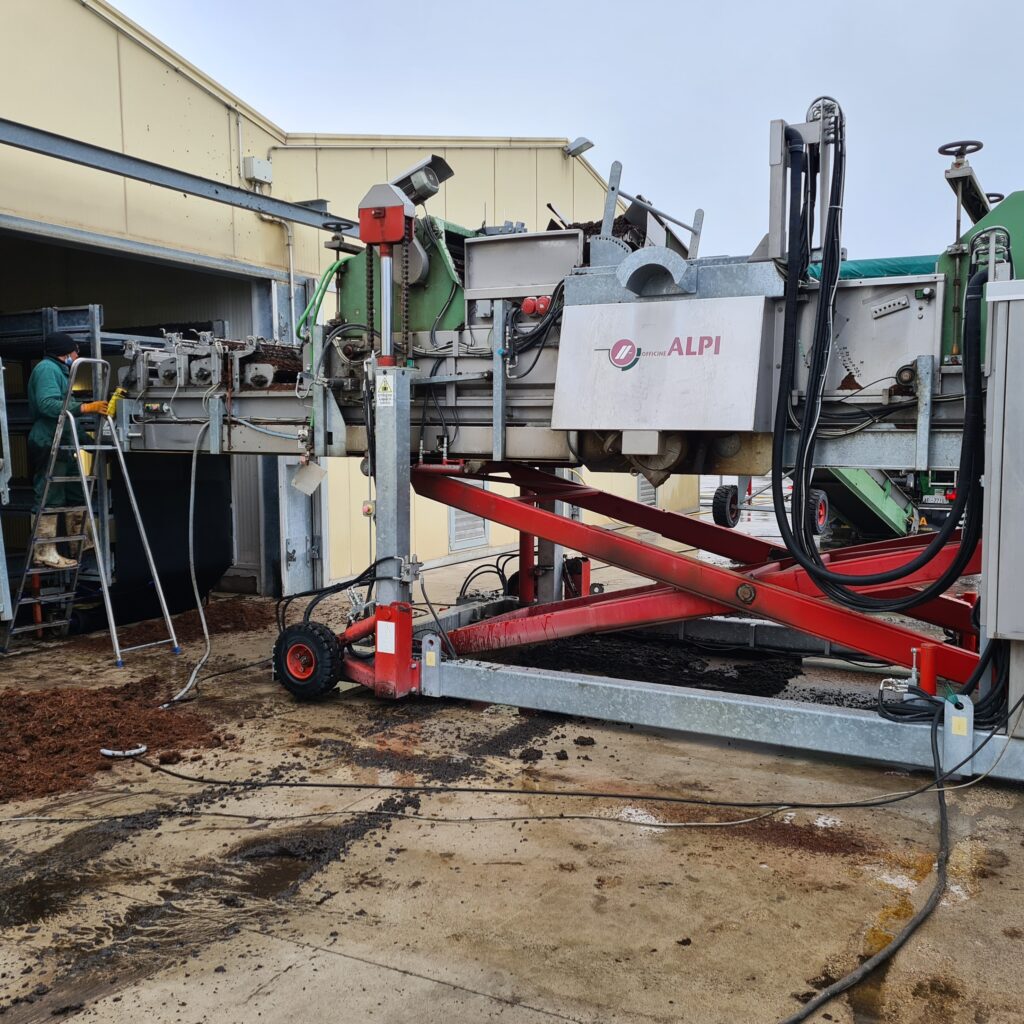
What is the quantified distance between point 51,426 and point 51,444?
207 millimetres

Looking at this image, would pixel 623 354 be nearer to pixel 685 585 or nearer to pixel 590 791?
pixel 685 585

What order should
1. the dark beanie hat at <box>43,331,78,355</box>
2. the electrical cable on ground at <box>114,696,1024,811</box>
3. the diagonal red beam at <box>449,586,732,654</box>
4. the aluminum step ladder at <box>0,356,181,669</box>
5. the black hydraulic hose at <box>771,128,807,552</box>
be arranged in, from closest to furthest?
1. the electrical cable on ground at <box>114,696,1024,811</box>
2. the black hydraulic hose at <box>771,128,807,552</box>
3. the diagonal red beam at <box>449,586,732,654</box>
4. the aluminum step ladder at <box>0,356,181,669</box>
5. the dark beanie hat at <box>43,331,78,355</box>

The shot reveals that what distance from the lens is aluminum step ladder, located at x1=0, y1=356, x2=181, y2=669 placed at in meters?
7.05

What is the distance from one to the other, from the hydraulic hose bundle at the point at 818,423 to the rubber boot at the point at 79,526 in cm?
555

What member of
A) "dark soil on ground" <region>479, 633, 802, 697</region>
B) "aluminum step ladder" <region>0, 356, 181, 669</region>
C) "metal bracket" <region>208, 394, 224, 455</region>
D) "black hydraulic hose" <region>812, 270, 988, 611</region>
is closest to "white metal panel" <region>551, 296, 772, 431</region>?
"black hydraulic hose" <region>812, 270, 988, 611</region>

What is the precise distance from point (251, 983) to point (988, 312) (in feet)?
13.5

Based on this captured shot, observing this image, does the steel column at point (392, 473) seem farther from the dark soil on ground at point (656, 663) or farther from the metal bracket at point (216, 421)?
the metal bracket at point (216, 421)

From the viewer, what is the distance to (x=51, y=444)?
7383mm

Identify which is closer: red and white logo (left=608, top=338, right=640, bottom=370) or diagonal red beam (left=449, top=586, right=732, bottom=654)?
red and white logo (left=608, top=338, right=640, bottom=370)

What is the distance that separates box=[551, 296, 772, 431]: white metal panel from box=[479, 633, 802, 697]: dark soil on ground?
2054mm

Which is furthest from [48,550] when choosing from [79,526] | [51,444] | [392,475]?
[392,475]

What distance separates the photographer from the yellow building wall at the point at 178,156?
23.7 ft

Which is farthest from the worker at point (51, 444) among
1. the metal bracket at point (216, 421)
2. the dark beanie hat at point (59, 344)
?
the metal bracket at point (216, 421)

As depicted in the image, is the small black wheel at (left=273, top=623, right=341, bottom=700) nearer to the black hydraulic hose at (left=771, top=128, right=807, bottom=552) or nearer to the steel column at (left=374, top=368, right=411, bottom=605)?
the steel column at (left=374, top=368, right=411, bottom=605)
